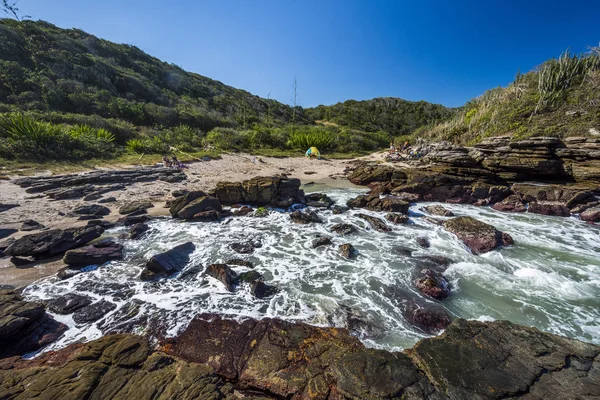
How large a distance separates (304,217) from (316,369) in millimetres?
7506

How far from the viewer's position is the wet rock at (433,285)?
228 inches

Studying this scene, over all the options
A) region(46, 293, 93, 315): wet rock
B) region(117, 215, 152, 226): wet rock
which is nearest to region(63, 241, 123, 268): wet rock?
region(46, 293, 93, 315): wet rock

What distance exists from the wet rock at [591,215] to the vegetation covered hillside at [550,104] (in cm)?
712

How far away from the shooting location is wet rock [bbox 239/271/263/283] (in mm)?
6285

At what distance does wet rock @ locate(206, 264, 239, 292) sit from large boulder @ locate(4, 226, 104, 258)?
15.1 feet

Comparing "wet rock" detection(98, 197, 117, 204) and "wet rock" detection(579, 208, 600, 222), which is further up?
"wet rock" detection(579, 208, 600, 222)

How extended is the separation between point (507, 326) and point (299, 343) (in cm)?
377

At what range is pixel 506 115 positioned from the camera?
21547 mm

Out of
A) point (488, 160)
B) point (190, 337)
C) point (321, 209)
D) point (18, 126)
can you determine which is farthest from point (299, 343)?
point (18, 126)

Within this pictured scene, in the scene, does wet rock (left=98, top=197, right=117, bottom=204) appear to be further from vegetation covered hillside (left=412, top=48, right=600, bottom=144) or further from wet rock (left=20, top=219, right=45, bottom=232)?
vegetation covered hillside (left=412, top=48, right=600, bottom=144)

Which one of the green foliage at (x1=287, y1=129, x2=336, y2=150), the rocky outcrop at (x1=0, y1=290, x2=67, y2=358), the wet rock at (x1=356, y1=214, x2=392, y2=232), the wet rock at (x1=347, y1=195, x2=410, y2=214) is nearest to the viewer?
the rocky outcrop at (x1=0, y1=290, x2=67, y2=358)

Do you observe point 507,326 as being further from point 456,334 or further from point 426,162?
point 426,162

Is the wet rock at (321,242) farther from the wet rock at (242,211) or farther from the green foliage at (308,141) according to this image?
the green foliage at (308,141)

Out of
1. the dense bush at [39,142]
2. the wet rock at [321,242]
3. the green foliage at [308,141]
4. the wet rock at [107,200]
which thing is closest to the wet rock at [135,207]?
the wet rock at [107,200]
